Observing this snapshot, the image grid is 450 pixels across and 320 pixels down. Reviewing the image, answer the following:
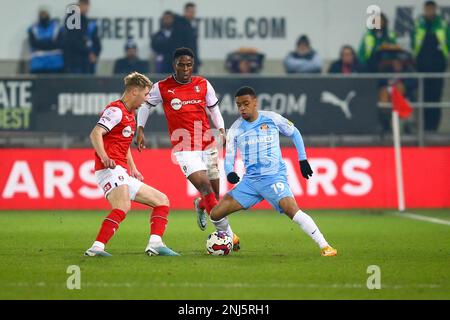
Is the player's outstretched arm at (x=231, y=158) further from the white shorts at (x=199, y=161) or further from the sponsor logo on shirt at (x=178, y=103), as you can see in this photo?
the sponsor logo on shirt at (x=178, y=103)

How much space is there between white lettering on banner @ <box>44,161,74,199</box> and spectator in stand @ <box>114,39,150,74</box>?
7.40ft

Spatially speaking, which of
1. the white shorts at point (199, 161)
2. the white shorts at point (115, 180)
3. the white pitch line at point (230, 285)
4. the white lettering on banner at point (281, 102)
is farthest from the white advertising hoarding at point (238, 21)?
the white pitch line at point (230, 285)

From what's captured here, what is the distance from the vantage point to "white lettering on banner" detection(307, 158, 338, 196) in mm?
20750

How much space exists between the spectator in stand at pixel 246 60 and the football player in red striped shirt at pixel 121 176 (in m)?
9.90

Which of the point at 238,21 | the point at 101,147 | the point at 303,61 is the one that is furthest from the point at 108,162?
the point at 238,21

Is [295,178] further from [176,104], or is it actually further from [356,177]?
[176,104]

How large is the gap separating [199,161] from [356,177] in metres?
7.69

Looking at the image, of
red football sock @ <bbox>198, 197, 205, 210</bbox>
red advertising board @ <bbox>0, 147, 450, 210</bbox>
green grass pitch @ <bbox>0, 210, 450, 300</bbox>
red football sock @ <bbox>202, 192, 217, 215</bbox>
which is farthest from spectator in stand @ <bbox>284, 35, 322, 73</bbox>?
red football sock @ <bbox>202, 192, 217, 215</bbox>

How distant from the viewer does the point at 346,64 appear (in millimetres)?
21719

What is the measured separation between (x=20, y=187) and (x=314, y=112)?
564 centimetres

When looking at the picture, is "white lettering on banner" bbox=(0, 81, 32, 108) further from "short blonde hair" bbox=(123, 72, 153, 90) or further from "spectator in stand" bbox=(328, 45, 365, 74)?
"short blonde hair" bbox=(123, 72, 153, 90)

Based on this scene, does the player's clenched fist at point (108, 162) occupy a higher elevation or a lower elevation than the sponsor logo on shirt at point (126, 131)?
lower

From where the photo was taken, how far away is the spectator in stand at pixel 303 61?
21797 millimetres
